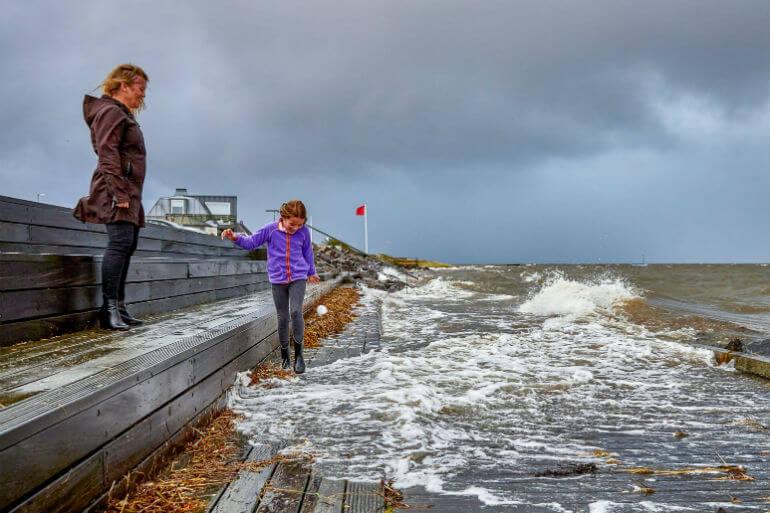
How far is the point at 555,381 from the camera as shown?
5645 mm

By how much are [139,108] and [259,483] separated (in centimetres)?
367

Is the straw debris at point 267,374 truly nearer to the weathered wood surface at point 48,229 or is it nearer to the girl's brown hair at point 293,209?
the girl's brown hair at point 293,209

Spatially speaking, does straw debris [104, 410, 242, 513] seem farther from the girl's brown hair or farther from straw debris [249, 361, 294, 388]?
the girl's brown hair

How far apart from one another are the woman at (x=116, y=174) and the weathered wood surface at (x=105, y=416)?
0.58m

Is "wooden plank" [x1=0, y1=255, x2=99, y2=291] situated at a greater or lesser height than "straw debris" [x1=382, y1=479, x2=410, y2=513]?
greater

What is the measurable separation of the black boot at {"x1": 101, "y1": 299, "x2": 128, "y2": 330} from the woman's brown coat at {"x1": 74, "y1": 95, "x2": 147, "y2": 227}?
749mm

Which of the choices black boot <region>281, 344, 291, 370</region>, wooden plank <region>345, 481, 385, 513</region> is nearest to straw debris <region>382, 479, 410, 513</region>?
wooden plank <region>345, 481, 385, 513</region>

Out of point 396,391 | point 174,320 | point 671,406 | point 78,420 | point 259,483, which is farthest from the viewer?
point 174,320

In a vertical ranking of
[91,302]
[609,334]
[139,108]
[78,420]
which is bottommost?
[609,334]

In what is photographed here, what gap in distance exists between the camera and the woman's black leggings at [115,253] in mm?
4484

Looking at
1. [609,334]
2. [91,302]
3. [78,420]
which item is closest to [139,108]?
[91,302]

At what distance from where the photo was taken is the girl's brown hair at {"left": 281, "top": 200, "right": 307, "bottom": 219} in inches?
212

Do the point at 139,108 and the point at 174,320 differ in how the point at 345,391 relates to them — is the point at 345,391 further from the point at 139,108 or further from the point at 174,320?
the point at 139,108

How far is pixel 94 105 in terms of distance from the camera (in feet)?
15.0
